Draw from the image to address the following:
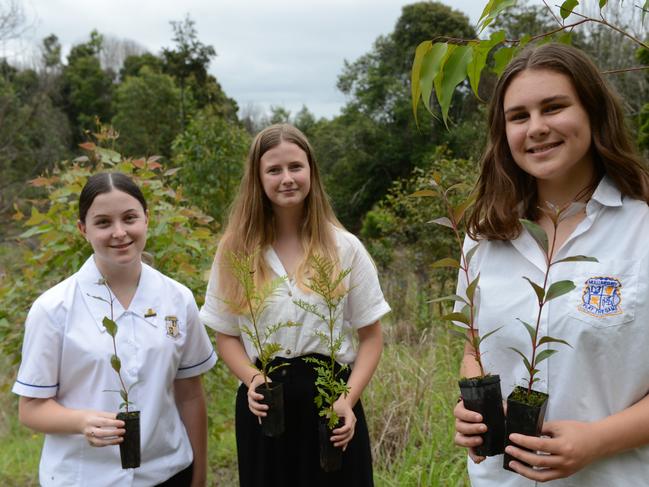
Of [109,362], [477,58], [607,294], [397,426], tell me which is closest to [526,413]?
[607,294]

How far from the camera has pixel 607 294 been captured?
4.44 ft

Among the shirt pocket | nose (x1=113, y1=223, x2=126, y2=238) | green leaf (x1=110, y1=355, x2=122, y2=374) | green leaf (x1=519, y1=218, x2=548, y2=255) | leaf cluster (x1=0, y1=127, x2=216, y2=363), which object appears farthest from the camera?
leaf cluster (x1=0, y1=127, x2=216, y2=363)

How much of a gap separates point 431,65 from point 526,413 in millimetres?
749

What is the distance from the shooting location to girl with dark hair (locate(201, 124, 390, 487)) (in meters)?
2.17

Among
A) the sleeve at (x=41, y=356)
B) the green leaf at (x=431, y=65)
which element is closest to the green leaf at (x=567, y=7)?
the green leaf at (x=431, y=65)

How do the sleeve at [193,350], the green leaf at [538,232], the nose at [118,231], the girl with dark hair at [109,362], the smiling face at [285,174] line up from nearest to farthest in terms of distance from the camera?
the green leaf at [538,232], the girl with dark hair at [109,362], the nose at [118,231], the sleeve at [193,350], the smiling face at [285,174]

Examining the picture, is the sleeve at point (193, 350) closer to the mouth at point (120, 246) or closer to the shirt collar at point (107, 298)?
the shirt collar at point (107, 298)

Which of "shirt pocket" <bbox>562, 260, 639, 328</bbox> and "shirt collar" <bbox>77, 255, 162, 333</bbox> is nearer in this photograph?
"shirt pocket" <bbox>562, 260, 639, 328</bbox>

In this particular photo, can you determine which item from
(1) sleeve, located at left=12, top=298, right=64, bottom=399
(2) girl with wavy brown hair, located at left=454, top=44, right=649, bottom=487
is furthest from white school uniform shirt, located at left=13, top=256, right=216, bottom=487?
(2) girl with wavy brown hair, located at left=454, top=44, right=649, bottom=487

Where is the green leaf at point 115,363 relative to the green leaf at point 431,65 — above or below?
below

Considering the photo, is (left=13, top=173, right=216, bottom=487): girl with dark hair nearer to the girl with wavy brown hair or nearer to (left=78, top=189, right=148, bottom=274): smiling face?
(left=78, top=189, right=148, bottom=274): smiling face

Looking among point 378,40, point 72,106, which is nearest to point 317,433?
point 378,40

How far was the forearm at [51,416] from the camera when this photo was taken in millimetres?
1782

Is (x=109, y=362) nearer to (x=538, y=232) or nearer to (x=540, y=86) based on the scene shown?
(x=538, y=232)
